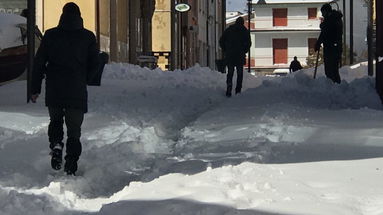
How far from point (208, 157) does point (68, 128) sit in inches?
58.8

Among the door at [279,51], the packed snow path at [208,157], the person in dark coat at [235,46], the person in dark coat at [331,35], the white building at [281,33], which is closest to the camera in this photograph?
Answer: the packed snow path at [208,157]

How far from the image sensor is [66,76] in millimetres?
6656

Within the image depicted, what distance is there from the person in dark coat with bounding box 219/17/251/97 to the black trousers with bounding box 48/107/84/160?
8.12 m

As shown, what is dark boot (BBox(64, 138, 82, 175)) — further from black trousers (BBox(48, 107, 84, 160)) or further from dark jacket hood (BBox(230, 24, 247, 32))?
dark jacket hood (BBox(230, 24, 247, 32))

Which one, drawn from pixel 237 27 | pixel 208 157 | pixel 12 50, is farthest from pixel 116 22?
pixel 208 157

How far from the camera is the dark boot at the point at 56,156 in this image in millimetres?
6734

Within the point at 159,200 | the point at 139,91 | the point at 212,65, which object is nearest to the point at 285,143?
the point at 159,200

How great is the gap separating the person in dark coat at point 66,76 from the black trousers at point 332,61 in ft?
28.1

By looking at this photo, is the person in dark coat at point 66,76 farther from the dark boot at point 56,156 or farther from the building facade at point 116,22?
the building facade at point 116,22

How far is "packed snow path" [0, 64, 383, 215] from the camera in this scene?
5.17 metres

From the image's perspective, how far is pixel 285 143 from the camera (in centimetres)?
772

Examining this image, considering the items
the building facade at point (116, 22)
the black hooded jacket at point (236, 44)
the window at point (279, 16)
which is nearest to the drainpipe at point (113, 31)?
the building facade at point (116, 22)

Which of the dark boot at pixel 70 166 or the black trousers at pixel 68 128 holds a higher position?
the black trousers at pixel 68 128

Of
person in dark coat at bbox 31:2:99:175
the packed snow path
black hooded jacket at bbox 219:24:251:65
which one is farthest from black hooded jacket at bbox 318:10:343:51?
person in dark coat at bbox 31:2:99:175
